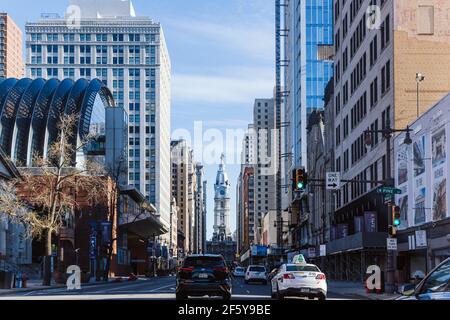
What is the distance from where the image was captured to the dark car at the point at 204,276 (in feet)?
72.4

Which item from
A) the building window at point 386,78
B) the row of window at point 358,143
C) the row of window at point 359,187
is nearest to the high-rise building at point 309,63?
the row of window at point 358,143

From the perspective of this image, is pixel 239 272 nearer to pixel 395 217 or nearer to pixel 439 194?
pixel 439 194

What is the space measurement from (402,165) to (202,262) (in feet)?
103

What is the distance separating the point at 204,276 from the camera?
22859mm

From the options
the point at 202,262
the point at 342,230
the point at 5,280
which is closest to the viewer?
the point at 202,262

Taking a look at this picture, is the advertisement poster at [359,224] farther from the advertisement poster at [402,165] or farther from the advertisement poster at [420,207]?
the advertisement poster at [420,207]

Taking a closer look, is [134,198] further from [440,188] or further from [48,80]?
[440,188]

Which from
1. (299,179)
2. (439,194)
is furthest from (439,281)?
(439,194)

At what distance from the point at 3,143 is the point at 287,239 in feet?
245

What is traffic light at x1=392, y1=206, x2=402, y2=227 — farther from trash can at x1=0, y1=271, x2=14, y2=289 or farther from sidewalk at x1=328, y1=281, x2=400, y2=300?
trash can at x1=0, y1=271, x2=14, y2=289

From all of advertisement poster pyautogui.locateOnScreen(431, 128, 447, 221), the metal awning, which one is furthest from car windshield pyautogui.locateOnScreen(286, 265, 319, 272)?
the metal awning

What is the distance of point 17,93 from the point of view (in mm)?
107188
